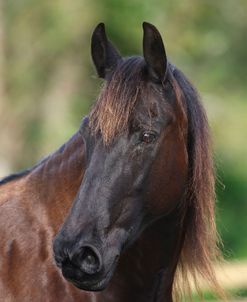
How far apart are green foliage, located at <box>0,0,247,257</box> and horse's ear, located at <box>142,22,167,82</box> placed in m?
13.8

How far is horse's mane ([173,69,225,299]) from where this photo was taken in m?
4.52

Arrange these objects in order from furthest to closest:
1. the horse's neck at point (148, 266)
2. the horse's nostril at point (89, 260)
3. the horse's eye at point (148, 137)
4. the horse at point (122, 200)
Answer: the horse's neck at point (148, 266)
the horse's eye at point (148, 137)
the horse at point (122, 200)
the horse's nostril at point (89, 260)

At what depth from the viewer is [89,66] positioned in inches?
930

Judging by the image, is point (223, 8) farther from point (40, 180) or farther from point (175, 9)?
point (40, 180)

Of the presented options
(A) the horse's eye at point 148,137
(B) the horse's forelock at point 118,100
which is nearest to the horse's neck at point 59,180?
(B) the horse's forelock at point 118,100

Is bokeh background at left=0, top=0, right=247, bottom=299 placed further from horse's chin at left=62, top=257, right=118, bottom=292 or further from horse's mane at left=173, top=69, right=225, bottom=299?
horse's chin at left=62, top=257, right=118, bottom=292

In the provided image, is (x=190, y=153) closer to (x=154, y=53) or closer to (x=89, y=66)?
(x=154, y=53)

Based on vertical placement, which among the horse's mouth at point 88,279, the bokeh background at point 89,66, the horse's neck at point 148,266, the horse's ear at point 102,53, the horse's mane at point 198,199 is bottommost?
the horse's mouth at point 88,279

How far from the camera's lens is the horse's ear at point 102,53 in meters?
4.50

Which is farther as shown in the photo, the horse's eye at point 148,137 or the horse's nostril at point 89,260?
the horse's eye at point 148,137

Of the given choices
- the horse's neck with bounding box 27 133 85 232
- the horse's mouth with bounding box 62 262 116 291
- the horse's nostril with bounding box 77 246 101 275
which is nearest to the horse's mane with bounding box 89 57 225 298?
the horse's neck with bounding box 27 133 85 232

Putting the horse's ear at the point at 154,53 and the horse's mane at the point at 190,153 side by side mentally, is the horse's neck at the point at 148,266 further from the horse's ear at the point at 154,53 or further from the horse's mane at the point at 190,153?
the horse's ear at the point at 154,53

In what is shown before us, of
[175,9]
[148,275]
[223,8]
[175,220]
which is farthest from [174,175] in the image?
[223,8]

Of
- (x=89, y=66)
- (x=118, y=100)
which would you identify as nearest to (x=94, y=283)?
(x=118, y=100)
